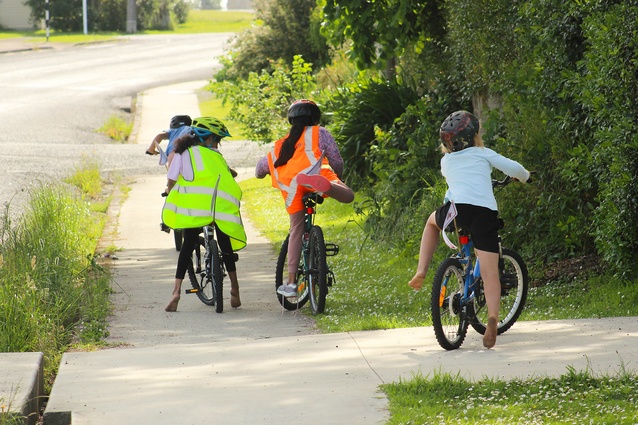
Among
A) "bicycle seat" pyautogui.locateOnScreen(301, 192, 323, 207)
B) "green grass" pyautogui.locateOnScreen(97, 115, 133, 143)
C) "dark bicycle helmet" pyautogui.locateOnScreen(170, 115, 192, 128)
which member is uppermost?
"dark bicycle helmet" pyautogui.locateOnScreen(170, 115, 192, 128)

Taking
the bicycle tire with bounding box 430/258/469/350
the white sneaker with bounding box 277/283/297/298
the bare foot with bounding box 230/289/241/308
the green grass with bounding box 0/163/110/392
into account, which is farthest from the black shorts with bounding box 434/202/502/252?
the bare foot with bounding box 230/289/241/308

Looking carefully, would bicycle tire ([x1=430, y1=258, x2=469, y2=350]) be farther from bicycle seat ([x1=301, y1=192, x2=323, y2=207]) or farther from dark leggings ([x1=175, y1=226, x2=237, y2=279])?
dark leggings ([x1=175, y1=226, x2=237, y2=279])

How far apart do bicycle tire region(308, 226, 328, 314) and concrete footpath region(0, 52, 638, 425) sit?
203 millimetres

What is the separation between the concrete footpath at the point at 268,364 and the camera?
213 inches

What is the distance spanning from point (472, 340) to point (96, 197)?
31.6ft

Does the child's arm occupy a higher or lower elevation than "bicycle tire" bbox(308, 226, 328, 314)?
higher

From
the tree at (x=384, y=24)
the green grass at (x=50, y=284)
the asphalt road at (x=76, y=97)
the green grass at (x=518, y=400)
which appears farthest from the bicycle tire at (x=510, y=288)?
the tree at (x=384, y=24)

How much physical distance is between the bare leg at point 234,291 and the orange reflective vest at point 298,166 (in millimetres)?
835

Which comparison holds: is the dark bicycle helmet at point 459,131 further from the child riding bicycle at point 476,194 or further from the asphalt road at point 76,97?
the asphalt road at point 76,97

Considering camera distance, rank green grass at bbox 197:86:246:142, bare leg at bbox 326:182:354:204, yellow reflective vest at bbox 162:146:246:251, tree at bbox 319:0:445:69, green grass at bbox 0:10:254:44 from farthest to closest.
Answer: green grass at bbox 0:10:254:44 < green grass at bbox 197:86:246:142 < tree at bbox 319:0:445:69 < yellow reflective vest at bbox 162:146:246:251 < bare leg at bbox 326:182:354:204

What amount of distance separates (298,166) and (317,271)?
0.81m

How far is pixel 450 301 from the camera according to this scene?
6660 mm

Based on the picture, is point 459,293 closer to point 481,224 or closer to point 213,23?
point 481,224

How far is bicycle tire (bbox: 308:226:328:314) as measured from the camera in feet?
27.3
